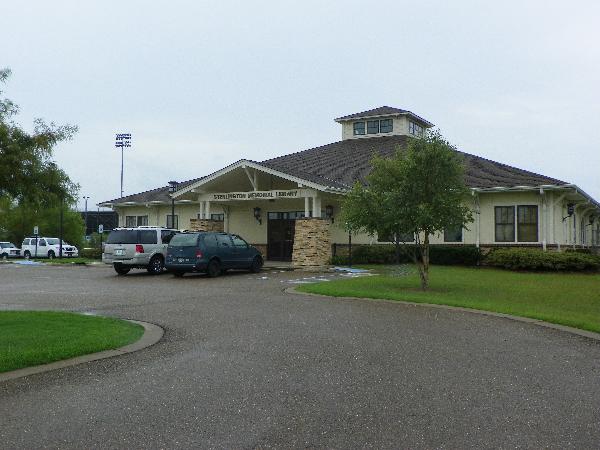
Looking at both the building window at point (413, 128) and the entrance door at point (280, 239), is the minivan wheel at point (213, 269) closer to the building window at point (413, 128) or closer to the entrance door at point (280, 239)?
the entrance door at point (280, 239)

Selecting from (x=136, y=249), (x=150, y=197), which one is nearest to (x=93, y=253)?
(x=150, y=197)

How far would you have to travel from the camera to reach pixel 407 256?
26.3m

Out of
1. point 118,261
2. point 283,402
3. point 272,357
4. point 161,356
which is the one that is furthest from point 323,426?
point 118,261

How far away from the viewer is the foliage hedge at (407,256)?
25.0 meters

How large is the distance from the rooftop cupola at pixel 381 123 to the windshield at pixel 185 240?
18.7m

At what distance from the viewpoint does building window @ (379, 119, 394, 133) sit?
118 feet

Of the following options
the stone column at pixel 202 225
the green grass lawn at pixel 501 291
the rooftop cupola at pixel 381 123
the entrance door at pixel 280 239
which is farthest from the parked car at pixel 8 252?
the green grass lawn at pixel 501 291

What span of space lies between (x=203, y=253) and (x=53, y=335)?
12.1 m

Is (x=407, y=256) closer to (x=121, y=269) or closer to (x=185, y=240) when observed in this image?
(x=185, y=240)

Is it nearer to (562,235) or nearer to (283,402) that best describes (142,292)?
(283,402)

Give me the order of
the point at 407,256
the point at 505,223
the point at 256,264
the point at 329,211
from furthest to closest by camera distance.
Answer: the point at 329,211 → the point at 407,256 → the point at 505,223 → the point at 256,264

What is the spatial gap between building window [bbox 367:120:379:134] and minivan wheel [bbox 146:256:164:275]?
18.6 metres

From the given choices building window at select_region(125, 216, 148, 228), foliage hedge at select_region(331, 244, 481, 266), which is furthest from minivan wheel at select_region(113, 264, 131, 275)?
building window at select_region(125, 216, 148, 228)

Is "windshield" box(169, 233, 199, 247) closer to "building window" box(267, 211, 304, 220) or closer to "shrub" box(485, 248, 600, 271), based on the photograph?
"building window" box(267, 211, 304, 220)
